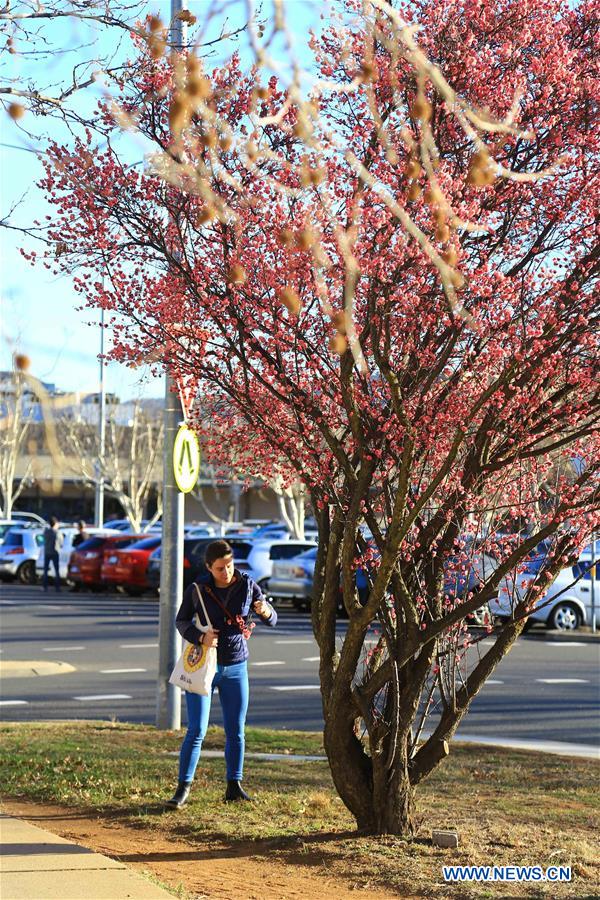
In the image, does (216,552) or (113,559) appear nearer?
(216,552)

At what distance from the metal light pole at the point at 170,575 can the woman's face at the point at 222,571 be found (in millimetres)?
3661

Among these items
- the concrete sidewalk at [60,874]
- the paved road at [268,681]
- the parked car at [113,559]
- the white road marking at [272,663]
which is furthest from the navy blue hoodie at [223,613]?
the parked car at [113,559]

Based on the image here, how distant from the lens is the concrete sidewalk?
618 centimetres

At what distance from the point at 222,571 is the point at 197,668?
66 cm

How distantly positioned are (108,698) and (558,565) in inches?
350

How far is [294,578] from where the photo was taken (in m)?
30.4

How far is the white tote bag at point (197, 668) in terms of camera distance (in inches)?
331

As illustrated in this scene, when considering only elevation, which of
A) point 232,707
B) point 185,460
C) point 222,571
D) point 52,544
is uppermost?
point 185,460

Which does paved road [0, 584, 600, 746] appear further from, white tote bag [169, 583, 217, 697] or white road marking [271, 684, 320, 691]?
white tote bag [169, 583, 217, 697]

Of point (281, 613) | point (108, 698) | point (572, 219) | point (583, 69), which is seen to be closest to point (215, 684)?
point (572, 219)

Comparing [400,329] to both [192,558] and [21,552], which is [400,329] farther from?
[21,552]

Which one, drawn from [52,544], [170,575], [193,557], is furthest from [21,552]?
[170,575]

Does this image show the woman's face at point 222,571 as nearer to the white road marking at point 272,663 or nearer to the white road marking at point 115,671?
the white road marking at point 115,671

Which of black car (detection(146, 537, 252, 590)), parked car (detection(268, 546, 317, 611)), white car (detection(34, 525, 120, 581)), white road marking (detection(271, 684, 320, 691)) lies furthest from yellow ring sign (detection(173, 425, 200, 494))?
white car (detection(34, 525, 120, 581))
